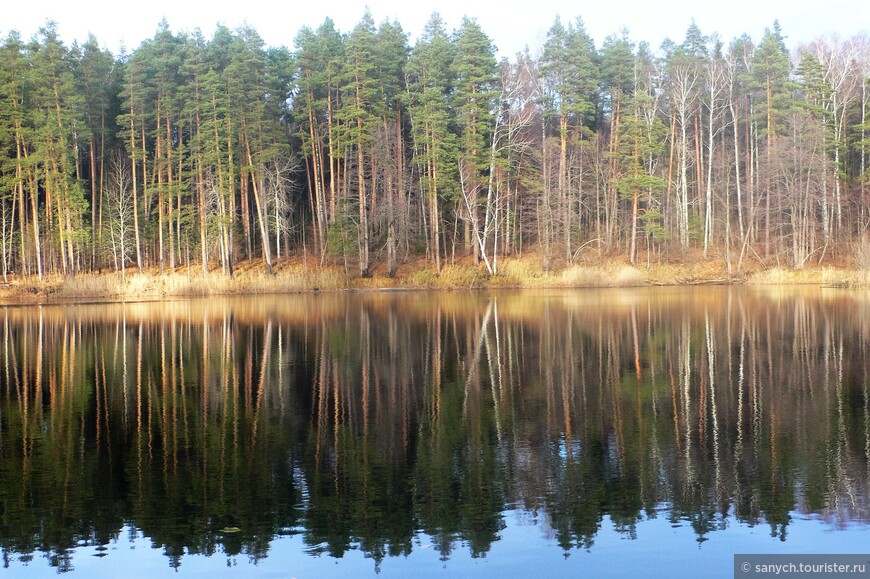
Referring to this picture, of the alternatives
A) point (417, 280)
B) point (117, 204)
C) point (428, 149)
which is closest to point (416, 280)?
point (417, 280)

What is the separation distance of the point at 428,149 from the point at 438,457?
48.3m

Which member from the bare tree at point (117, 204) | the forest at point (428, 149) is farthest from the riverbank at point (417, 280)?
the bare tree at point (117, 204)

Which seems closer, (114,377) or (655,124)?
(114,377)

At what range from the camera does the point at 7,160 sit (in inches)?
2279

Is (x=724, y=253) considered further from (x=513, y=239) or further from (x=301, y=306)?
(x=301, y=306)

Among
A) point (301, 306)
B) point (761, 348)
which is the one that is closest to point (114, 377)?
point (761, 348)

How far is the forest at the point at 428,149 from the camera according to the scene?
2243 inches

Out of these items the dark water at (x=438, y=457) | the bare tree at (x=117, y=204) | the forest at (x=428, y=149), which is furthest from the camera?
the bare tree at (x=117, y=204)

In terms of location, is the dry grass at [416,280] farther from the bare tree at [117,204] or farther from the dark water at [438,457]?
the dark water at [438,457]

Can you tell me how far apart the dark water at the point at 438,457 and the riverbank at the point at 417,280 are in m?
27.7

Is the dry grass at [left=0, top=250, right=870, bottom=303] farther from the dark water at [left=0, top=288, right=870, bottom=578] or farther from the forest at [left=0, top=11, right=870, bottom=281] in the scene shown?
the dark water at [left=0, top=288, right=870, bottom=578]

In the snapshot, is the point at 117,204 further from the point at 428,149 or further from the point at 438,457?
the point at 438,457

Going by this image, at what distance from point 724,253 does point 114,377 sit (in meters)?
48.3

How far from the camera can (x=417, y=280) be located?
2146 inches
